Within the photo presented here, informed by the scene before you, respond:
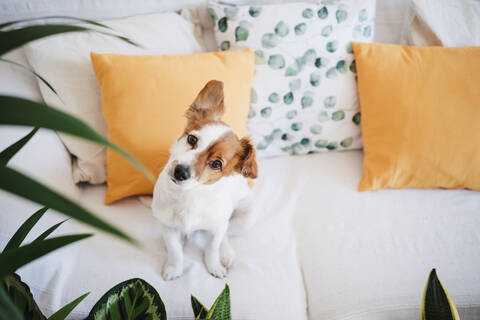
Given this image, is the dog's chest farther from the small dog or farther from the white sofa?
the white sofa

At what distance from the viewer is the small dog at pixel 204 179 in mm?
899

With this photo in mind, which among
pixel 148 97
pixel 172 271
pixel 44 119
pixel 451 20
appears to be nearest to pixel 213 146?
pixel 148 97

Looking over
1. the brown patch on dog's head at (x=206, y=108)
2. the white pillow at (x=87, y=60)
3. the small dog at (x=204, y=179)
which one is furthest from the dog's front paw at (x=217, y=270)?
the white pillow at (x=87, y=60)

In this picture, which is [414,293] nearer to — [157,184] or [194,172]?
[194,172]

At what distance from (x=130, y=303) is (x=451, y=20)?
1.72 meters

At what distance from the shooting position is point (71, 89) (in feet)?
3.90

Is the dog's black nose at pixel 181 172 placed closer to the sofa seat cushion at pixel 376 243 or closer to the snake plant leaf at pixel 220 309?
the snake plant leaf at pixel 220 309

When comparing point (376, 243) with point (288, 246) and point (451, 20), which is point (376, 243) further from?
point (451, 20)

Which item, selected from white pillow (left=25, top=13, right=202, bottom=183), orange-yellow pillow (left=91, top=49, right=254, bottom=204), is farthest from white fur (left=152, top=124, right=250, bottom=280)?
white pillow (left=25, top=13, right=202, bottom=183)

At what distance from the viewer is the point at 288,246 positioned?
1194 mm

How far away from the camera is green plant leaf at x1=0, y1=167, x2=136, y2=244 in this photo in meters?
0.32

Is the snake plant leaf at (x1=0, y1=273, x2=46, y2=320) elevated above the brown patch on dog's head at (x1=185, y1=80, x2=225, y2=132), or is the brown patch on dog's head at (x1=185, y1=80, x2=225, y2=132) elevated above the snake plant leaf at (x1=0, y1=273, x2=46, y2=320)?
the brown patch on dog's head at (x1=185, y1=80, x2=225, y2=132)

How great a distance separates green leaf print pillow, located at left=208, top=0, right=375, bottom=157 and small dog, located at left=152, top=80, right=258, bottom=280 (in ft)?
1.39

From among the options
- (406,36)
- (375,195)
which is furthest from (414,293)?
(406,36)
